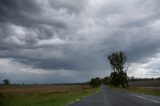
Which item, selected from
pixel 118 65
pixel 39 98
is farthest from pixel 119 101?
pixel 118 65

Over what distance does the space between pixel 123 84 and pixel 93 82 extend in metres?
73.5

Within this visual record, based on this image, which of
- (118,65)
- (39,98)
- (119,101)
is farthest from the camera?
(118,65)

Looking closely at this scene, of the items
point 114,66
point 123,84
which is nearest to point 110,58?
point 114,66

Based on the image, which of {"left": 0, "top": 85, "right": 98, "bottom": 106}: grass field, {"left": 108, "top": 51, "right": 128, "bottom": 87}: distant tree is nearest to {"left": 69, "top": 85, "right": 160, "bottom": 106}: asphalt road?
{"left": 0, "top": 85, "right": 98, "bottom": 106}: grass field

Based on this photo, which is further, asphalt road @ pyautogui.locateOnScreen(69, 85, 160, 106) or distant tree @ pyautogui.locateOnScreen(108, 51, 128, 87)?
distant tree @ pyautogui.locateOnScreen(108, 51, 128, 87)

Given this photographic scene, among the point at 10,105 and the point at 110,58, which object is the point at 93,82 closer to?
the point at 110,58

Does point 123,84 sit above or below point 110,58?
below

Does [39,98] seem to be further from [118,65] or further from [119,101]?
[118,65]

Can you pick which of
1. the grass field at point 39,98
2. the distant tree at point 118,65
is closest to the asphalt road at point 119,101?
the grass field at point 39,98

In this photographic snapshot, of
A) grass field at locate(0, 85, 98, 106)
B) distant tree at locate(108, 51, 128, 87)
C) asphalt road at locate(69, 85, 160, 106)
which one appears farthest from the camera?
distant tree at locate(108, 51, 128, 87)

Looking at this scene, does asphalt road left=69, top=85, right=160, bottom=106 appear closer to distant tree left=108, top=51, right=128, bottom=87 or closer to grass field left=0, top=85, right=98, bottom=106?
grass field left=0, top=85, right=98, bottom=106

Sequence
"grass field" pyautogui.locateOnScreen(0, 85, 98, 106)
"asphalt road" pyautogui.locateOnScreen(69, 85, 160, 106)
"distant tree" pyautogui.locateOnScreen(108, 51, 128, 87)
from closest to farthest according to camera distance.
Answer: "asphalt road" pyautogui.locateOnScreen(69, 85, 160, 106) → "grass field" pyautogui.locateOnScreen(0, 85, 98, 106) → "distant tree" pyautogui.locateOnScreen(108, 51, 128, 87)

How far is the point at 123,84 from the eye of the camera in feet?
408

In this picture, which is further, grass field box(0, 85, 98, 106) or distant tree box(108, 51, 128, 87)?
distant tree box(108, 51, 128, 87)
